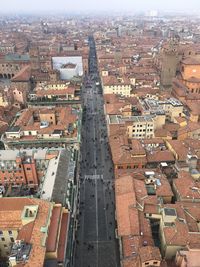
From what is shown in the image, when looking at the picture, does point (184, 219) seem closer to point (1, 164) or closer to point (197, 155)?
point (197, 155)

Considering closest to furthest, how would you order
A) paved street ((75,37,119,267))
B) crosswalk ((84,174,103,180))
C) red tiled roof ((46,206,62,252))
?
1. red tiled roof ((46,206,62,252))
2. paved street ((75,37,119,267))
3. crosswalk ((84,174,103,180))

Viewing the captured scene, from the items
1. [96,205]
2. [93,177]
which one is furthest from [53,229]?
[93,177]

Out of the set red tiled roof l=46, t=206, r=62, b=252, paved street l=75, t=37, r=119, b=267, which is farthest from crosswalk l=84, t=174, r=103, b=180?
red tiled roof l=46, t=206, r=62, b=252

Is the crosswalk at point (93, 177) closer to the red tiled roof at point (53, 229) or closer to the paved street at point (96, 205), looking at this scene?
the paved street at point (96, 205)

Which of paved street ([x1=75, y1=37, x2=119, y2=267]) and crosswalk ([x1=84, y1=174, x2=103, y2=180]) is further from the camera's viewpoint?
crosswalk ([x1=84, y1=174, x2=103, y2=180])

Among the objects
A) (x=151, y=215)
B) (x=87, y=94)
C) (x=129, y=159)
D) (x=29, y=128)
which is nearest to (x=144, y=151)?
(x=129, y=159)

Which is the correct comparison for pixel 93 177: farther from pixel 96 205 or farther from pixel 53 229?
pixel 53 229

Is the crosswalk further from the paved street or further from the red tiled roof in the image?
the red tiled roof

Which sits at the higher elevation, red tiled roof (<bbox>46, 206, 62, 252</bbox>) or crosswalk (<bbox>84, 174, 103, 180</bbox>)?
red tiled roof (<bbox>46, 206, 62, 252</bbox>)

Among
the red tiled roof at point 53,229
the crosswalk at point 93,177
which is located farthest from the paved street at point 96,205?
the red tiled roof at point 53,229
